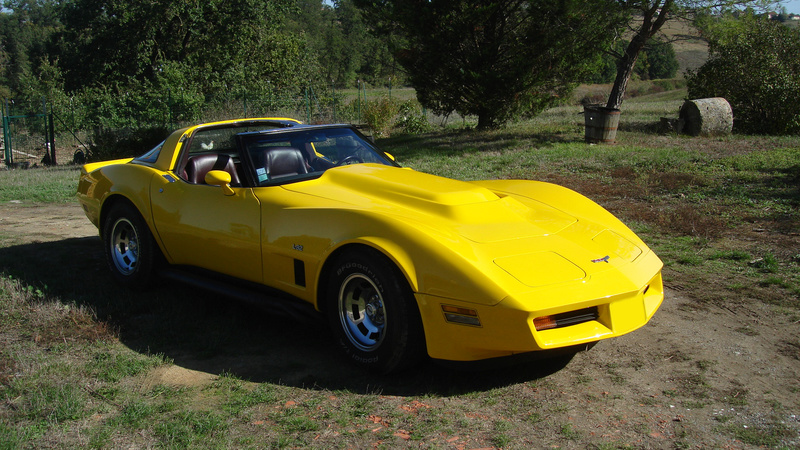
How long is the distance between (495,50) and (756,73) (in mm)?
6392

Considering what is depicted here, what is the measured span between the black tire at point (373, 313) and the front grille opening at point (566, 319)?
0.64m

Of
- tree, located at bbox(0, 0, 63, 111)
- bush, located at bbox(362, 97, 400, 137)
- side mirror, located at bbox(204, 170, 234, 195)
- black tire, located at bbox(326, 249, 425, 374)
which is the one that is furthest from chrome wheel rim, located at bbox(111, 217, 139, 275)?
tree, located at bbox(0, 0, 63, 111)

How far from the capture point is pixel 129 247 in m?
5.66

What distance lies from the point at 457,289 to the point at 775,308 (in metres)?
2.79

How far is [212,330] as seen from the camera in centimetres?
459

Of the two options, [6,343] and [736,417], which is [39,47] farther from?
[736,417]

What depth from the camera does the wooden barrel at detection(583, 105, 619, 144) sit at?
13.9 metres

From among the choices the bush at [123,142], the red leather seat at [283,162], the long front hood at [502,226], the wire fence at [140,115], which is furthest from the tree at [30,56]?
the long front hood at [502,226]

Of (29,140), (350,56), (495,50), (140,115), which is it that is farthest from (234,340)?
(350,56)

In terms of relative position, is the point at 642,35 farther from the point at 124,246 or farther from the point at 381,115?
the point at 124,246

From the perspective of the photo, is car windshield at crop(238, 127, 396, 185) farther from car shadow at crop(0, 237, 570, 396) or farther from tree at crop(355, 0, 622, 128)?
tree at crop(355, 0, 622, 128)

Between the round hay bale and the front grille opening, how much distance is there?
12745 mm

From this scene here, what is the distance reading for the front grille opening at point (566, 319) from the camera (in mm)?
3328

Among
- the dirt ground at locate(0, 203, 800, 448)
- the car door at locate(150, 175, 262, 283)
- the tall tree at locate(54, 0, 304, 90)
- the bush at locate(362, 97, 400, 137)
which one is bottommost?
the dirt ground at locate(0, 203, 800, 448)
